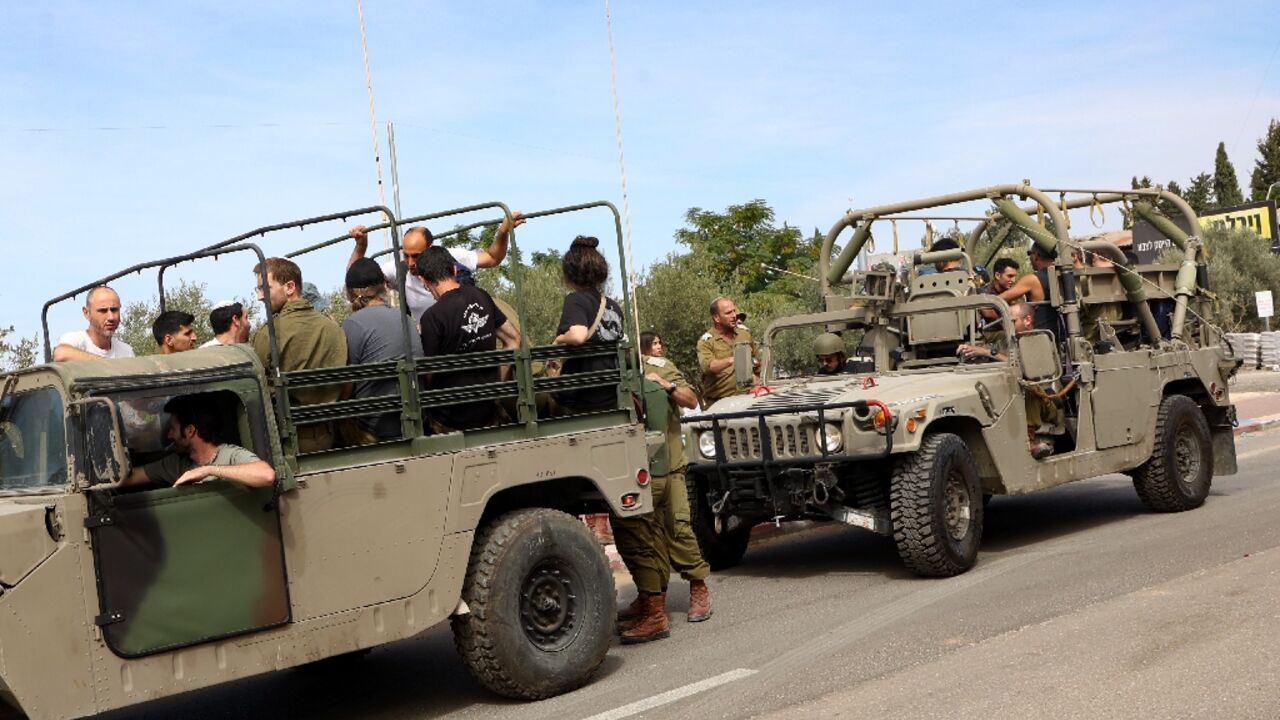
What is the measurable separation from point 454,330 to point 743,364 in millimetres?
4359

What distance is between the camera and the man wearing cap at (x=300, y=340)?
633 centimetres

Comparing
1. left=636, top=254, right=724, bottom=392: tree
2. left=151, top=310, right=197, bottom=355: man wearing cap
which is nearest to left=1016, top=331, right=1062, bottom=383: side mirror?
left=151, top=310, right=197, bottom=355: man wearing cap

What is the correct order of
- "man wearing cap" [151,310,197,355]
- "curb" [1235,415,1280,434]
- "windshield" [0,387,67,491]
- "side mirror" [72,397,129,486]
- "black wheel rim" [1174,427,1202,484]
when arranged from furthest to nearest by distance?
"curb" [1235,415,1280,434] → "black wheel rim" [1174,427,1202,484] → "man wearing cap" [151,310,197,355] → "windshield" [0,387,67,491] → "side mirror" [72,397,129,486]

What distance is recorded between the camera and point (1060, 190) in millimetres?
11016

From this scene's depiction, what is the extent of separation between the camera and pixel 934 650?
7094 millimetres

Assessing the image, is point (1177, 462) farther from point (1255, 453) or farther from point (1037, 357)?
point (1255, 453)

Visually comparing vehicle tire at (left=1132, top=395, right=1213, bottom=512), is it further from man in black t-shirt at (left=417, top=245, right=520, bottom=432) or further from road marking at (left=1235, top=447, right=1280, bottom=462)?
man in black t-shirt at (left=417, top=245, right=520, bottom=432)

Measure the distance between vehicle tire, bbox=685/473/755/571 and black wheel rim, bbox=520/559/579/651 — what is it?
2.96 metres

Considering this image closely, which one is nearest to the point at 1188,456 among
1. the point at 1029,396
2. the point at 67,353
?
the point at 1029,396

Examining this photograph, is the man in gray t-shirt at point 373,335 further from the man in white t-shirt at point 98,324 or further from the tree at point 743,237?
the tree at point 743,237

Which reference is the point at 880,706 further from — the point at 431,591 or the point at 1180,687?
the point at 431,591

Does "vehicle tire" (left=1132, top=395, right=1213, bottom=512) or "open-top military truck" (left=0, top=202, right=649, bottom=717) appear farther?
"vehicle tire" (left=1132, top=395, right=1213, bottom=512)

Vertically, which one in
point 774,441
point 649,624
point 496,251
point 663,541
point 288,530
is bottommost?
point 649,624

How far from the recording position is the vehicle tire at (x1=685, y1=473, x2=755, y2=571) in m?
9.98
